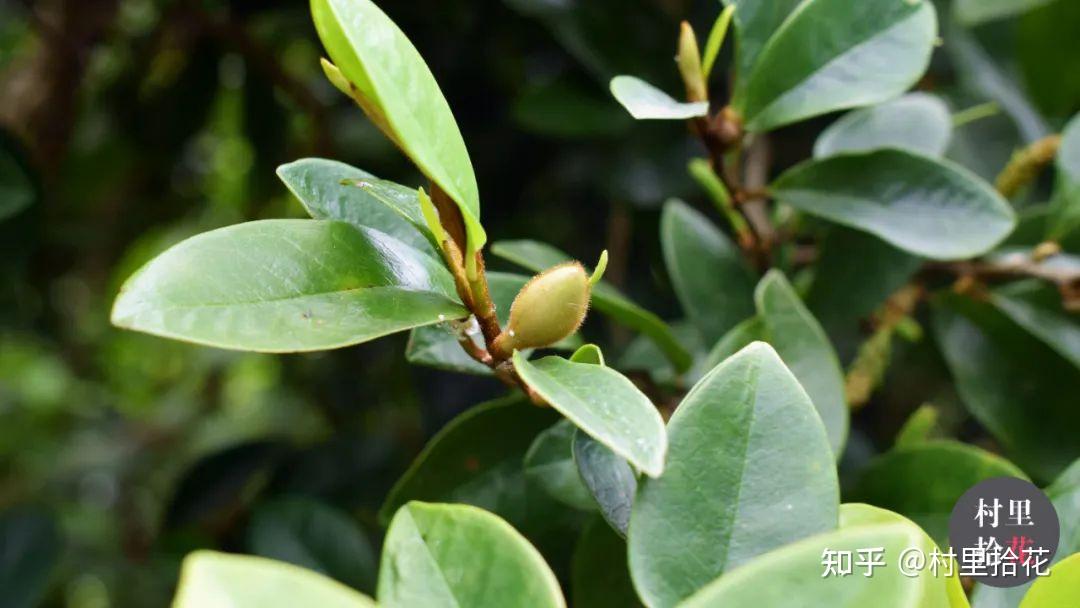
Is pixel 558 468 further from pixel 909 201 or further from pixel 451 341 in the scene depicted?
pixel 909 201

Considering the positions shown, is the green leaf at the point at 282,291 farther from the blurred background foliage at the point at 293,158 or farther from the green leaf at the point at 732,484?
the blurred background foliage at the point at 293,158

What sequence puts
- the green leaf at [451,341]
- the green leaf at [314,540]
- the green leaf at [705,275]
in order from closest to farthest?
1. the green leaf at [451,341]
2. the green leaf at [705,275]
3. the green leaf at [314,540]

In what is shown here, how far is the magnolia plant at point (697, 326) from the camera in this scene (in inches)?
12.4

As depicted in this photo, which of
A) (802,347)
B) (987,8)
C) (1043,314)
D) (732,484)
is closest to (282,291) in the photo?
(732,484)

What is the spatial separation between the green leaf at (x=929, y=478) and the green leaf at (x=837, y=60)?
0.21m

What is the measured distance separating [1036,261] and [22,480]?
70.4 inches

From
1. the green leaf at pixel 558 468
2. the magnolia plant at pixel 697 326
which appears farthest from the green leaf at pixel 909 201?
the green leaf at pixel 558 468

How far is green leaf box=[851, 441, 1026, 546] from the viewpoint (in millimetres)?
510

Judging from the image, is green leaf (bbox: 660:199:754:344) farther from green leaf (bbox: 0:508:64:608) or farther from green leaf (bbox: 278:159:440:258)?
green leaf (bbox: 0:508:64:608)

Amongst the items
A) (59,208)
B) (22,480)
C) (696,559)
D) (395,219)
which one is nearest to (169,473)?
(22,480)

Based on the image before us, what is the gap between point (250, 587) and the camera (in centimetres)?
25

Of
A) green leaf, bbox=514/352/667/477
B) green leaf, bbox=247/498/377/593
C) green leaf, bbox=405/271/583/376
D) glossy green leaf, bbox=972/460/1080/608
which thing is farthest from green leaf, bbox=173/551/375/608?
green leaf, bbox=247/498/377/593

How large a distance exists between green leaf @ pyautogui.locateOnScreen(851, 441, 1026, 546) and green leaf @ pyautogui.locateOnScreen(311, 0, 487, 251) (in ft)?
1.11

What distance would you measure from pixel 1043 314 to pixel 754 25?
318 mm
